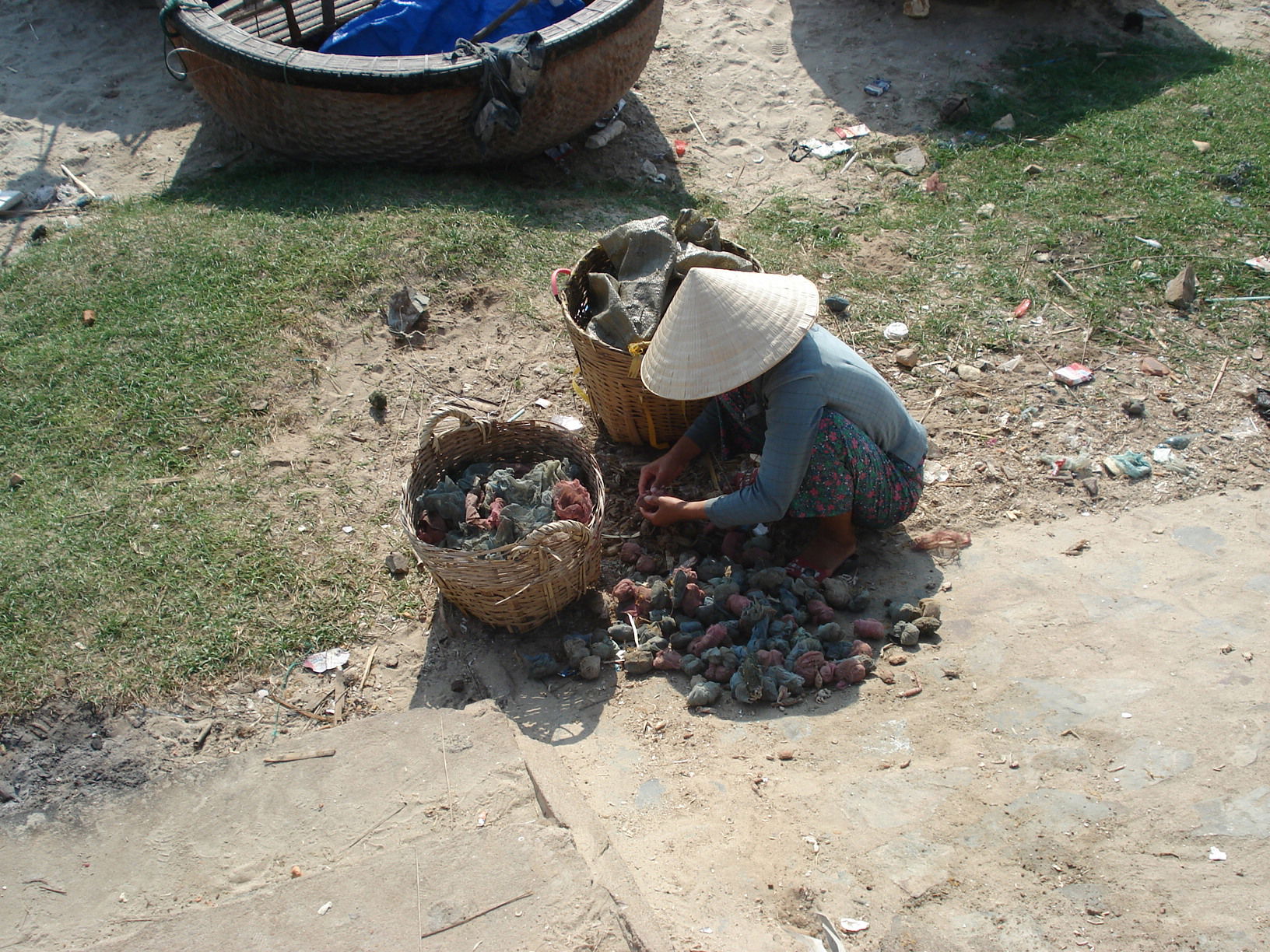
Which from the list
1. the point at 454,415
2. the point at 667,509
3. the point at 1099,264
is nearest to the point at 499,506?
the point at 454,415

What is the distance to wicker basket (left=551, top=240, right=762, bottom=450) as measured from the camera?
3.36 meters

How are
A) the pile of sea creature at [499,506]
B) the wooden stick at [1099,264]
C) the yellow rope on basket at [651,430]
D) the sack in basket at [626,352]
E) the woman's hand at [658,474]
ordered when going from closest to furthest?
the pile of sea creature at [499,506], the woman's hand at [658,474], the sack in basket at [626,352], the yellow rope on basket at [651,430], the wooden stick at [1099,264]

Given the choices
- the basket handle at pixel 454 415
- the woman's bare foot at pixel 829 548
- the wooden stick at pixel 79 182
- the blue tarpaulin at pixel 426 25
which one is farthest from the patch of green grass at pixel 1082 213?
the wooden stick at pixel 79 182

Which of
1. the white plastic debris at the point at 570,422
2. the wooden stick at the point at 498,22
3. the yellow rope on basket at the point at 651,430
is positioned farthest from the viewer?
the wooden stick at the point at 498,22

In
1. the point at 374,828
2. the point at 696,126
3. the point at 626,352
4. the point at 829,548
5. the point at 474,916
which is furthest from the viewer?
the point at 696,126

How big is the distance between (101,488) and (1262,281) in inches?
204

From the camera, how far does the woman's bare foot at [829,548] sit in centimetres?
314

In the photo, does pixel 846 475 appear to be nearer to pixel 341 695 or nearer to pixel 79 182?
pixel 341 695

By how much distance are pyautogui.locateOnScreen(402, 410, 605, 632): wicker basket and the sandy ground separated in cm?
20

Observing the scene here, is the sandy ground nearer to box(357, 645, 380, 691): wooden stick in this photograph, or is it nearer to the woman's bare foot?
box(357, 645, 380, 691): wooden stick

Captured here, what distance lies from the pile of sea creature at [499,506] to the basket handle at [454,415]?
0.51 ft

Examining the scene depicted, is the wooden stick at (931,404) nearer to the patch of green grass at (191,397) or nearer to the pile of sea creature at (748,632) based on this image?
the pile of sea creature at (748,632)

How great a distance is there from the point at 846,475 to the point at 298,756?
1.82m

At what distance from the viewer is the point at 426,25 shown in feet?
18.6
